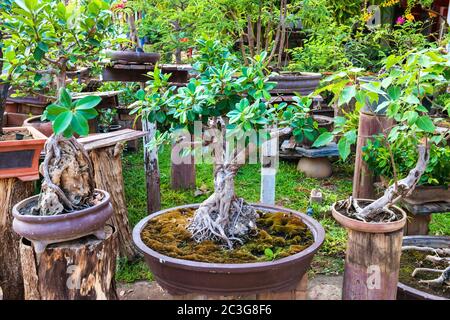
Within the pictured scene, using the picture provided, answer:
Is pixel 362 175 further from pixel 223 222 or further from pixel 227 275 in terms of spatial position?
pixel 227 275

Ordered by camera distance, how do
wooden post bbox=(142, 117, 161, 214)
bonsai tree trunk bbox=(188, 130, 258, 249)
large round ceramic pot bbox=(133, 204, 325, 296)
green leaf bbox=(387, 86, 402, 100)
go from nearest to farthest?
green leaf bbox=(387, 86, 402, 100) < large round ceramic pot bbox=(133, 204, 325, 296) < bonsai tree trunk bbox=(188, 130, 258, 249) < wooden post bbox=(142, 117, 161, 214)

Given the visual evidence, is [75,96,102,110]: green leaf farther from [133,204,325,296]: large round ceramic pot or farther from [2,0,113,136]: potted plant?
[133,204,325,296]: large round ceramic pot

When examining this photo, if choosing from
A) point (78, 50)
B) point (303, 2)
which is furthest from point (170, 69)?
point (78, 50)

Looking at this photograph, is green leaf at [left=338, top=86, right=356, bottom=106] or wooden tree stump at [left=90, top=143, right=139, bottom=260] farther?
wooden tree stump at [left=90, top=143, right=139, bottom=260]

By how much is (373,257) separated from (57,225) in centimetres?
112

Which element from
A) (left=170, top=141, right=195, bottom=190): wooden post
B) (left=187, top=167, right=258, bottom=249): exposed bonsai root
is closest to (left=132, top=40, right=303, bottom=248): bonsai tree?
(left=187, top=167, right=258, bottom=249): exposed bonsai root

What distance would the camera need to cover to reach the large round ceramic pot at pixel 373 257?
59.5 inches

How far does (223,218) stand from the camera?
1.73 meters

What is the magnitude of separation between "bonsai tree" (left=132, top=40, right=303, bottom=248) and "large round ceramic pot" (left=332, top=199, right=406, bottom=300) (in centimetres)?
43

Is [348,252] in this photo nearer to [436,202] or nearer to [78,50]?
[436,202]

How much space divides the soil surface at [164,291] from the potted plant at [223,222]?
650 mm

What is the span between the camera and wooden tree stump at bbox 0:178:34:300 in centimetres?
207

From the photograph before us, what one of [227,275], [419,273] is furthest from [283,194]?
[227,275]
